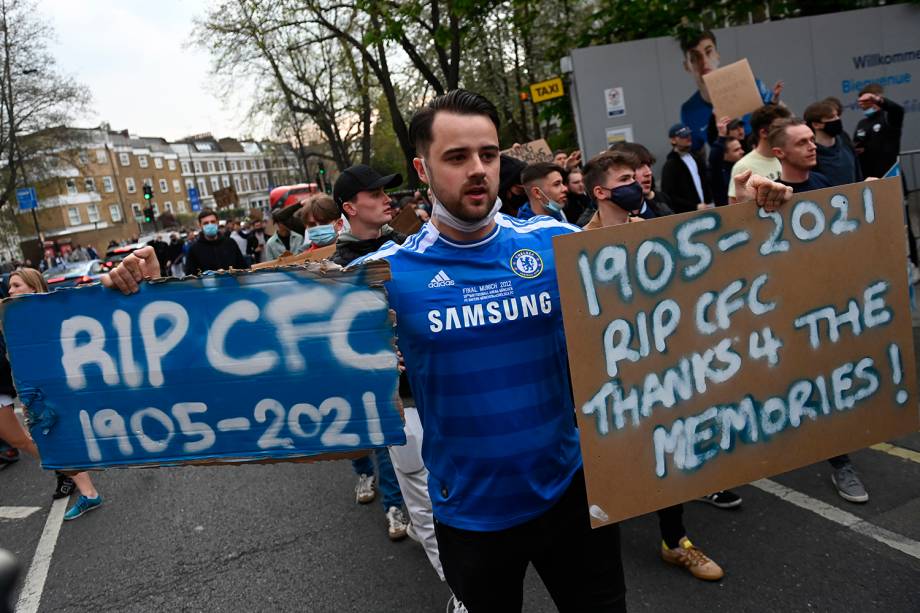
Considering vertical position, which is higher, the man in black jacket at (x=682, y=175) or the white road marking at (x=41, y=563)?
the man in black jacket at (x=682, y=175)

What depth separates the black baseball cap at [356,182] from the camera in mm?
3697

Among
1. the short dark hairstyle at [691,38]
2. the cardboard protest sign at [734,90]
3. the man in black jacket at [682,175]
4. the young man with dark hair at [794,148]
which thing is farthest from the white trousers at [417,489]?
the short dark hairstyle at [691,38]

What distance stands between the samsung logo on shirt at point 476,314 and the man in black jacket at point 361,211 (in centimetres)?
186

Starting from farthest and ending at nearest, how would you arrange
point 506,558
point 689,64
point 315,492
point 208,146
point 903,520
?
point 208,146, point 689,64, point 315,492, point 903,520, point 506,558

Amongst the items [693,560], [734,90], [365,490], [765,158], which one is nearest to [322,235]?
[365,490]

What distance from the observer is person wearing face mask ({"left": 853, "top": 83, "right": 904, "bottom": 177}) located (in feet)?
22.4

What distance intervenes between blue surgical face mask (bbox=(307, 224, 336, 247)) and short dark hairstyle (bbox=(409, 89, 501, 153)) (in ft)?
10.9

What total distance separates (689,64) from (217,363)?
9856mm

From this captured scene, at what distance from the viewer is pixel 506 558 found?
1920 mm

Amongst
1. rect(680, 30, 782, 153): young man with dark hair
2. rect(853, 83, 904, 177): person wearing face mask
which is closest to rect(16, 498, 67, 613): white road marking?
rect(853, 83, 904, 177): person wearing face mask

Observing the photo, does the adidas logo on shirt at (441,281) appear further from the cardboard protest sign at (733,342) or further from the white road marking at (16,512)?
the white road marking at (16,512)

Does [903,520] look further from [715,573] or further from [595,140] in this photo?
[595,140]

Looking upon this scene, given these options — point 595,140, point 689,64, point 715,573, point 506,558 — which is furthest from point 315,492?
point 689,64

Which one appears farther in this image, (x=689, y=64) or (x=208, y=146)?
(x=208, y=146)
